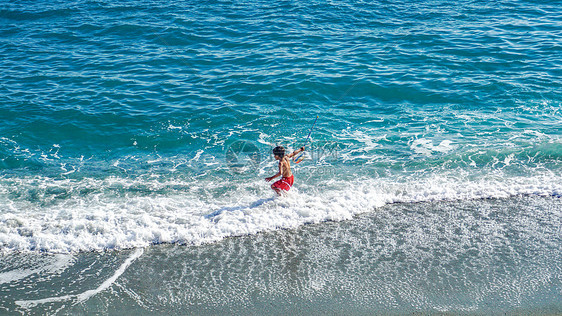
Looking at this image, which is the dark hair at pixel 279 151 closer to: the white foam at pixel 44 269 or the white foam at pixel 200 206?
the white foam at pixel 200 206

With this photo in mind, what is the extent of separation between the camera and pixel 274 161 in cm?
1366

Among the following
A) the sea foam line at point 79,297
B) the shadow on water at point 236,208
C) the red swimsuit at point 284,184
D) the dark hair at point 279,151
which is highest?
the dark hair at point 279,151

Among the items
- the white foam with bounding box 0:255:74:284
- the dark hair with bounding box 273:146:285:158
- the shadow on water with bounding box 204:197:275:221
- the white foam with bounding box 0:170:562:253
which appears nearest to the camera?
the white foam with bounding box 0:255:74:284

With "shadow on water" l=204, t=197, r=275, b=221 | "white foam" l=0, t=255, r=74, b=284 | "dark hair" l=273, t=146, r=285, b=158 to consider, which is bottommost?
"shadow on water" l=204, t=197, r=275, b=221

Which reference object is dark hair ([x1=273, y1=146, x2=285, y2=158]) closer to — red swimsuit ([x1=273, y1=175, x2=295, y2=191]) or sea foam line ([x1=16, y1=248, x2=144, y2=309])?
red swimsuit ([x1=273, y1=175, x2=295, y2=191])

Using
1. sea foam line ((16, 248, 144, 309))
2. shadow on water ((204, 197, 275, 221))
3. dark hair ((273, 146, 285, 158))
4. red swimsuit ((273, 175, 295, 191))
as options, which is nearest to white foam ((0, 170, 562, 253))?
A: shadow on water ((204, 197, 275, 221))

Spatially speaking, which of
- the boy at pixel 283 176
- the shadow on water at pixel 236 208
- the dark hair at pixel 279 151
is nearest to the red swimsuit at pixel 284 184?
the boy at pixel 283 176

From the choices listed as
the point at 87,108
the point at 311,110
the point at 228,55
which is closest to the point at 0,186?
the point at 87,108

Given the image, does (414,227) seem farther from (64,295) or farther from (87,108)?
(87,108)

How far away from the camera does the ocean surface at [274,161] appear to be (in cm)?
813

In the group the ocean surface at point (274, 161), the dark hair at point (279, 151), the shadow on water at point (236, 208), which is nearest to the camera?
the ocean surface at point (274, 161)

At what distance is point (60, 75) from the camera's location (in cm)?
1872

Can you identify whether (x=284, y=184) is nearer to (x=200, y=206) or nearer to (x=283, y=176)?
(x=283, y=176)

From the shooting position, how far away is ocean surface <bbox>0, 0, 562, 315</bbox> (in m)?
8.13
